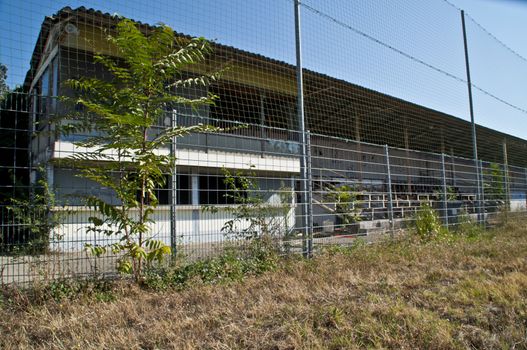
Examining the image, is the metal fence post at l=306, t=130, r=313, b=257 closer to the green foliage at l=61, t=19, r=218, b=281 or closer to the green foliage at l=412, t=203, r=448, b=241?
the green foliage at l=61, t=19, r=218, b=281

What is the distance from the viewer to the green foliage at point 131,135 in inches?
159

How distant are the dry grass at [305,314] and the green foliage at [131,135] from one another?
1.86 feet

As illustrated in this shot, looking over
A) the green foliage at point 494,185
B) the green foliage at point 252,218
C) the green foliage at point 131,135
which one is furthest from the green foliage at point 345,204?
the green foliage at point 494,185

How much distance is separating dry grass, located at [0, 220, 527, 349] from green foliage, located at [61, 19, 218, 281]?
566 millimetres

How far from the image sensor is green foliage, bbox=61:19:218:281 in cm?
405

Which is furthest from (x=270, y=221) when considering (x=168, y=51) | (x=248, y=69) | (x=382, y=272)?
(x=248, y=69)

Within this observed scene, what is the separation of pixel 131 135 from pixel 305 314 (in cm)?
237

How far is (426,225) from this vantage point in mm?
8297

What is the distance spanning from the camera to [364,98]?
435 inches

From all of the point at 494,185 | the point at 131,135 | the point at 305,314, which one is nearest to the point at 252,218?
the point at 131,135

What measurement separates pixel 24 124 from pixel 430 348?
455cm

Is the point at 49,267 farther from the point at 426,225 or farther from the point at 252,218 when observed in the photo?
the point at 426,225

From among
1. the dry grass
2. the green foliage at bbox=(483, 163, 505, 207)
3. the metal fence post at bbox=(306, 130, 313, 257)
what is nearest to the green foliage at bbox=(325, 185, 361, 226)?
the metal fence post at bbox=(306, 130, 313, 257)

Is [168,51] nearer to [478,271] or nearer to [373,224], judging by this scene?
[478,271]
